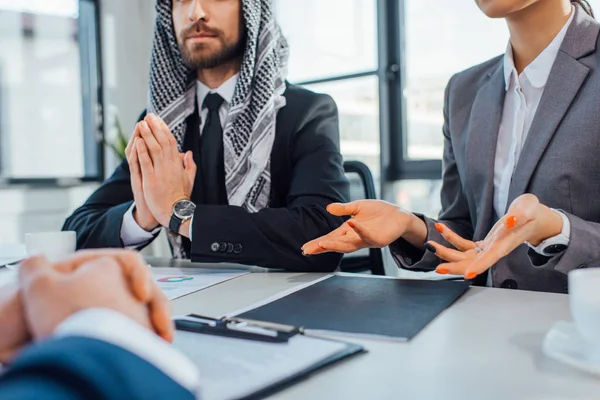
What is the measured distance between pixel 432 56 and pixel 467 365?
8.99ft

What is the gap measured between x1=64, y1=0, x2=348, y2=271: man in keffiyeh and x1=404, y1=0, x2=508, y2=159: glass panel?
5.00 feet

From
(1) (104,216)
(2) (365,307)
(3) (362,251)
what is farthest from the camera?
(3) (362,251)

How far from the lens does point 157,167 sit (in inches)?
49.0

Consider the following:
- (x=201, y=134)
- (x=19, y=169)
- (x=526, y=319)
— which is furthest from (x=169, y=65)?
(x=19, y=169)

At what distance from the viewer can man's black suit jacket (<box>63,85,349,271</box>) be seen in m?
1.18

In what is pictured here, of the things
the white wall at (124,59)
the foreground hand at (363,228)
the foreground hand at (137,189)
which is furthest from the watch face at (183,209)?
the white wall at (124,59)

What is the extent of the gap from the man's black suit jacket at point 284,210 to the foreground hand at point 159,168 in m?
0.10

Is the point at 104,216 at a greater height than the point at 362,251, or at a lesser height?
greater

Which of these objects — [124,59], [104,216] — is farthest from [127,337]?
[124,59]

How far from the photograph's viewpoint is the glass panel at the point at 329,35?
10.6ft

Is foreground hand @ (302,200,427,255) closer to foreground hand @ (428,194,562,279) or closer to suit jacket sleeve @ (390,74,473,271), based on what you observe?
foreground hand @ (428,194,562,279)

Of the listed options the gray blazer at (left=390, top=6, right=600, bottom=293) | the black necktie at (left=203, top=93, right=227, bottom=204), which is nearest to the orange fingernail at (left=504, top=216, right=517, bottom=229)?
the gray blazer at (left=390, top=6, right=600, bottom=293)

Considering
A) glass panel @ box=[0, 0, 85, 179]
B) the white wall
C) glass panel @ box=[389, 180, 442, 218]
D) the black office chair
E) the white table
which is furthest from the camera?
the white wall

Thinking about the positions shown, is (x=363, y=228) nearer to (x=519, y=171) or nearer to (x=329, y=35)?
(x=519, y=171)
